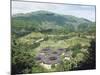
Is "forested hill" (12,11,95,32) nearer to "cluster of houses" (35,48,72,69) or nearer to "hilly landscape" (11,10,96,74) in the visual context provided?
"hilly landscape" (11,10,96,74)

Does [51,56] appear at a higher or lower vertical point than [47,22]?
lower

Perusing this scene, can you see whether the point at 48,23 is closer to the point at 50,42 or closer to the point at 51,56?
the point at 50,42

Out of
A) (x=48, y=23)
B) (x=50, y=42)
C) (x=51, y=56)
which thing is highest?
(x=48, y=23)

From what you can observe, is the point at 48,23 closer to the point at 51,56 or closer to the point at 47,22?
the point at 47,22

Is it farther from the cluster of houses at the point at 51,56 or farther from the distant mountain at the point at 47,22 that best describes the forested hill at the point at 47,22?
the cluster of houses at the point at 51,56

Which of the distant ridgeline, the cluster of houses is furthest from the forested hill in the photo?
the cluster of houses

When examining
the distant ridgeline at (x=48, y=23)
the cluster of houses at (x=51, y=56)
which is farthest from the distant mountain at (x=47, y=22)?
the cluster of houses at (x=51, y=56)

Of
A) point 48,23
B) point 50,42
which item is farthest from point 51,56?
point 48,23

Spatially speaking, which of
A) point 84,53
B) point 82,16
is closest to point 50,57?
point 84,53

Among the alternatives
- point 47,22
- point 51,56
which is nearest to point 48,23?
point 47,22
